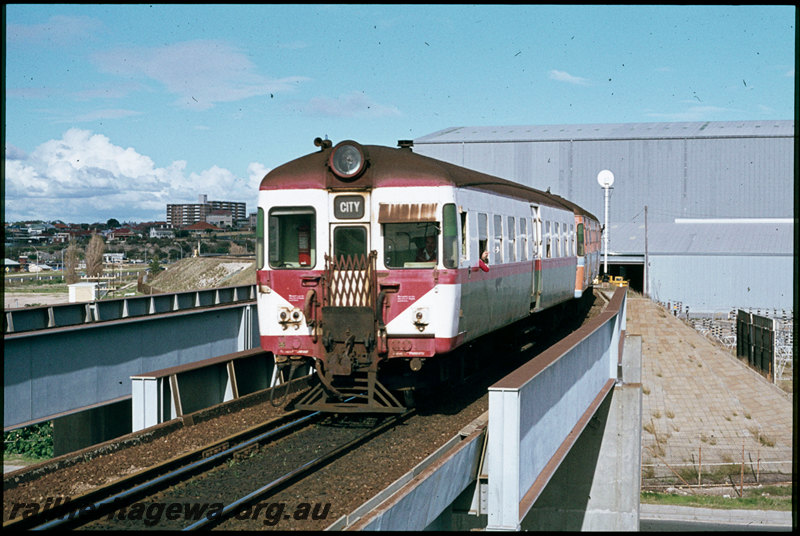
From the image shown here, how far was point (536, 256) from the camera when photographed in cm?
1683

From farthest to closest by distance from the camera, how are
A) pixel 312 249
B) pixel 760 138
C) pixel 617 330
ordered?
pixel 760 138 < pixel 617 330 < pixel 312 249

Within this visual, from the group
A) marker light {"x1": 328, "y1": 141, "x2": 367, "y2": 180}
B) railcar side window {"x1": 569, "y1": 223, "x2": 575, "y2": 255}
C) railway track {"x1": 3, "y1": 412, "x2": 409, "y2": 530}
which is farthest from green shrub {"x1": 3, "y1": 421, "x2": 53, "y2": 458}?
marker light {"x1": 328, "y1": 141, "x2": 367, "y2": 180}

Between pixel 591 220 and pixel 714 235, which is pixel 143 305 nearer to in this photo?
pixel 591 220

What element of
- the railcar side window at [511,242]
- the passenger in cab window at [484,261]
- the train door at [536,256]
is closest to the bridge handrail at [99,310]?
the passenger in cab window at [484,261]

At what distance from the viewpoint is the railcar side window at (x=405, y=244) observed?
36.4ft

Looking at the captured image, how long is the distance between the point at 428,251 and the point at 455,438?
2.64m

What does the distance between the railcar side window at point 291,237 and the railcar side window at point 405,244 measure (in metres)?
1.09

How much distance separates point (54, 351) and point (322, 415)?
15.0ft

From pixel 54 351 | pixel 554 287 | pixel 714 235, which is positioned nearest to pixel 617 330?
pixel 554 287

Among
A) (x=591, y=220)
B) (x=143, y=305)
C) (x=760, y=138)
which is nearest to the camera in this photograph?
(x=143, y=305)

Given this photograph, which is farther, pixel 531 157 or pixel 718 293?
pixel 531 157

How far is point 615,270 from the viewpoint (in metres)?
61.2

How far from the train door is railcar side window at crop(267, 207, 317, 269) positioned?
6310 mm

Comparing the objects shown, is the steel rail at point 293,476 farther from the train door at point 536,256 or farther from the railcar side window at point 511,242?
the train door at point 536,256
